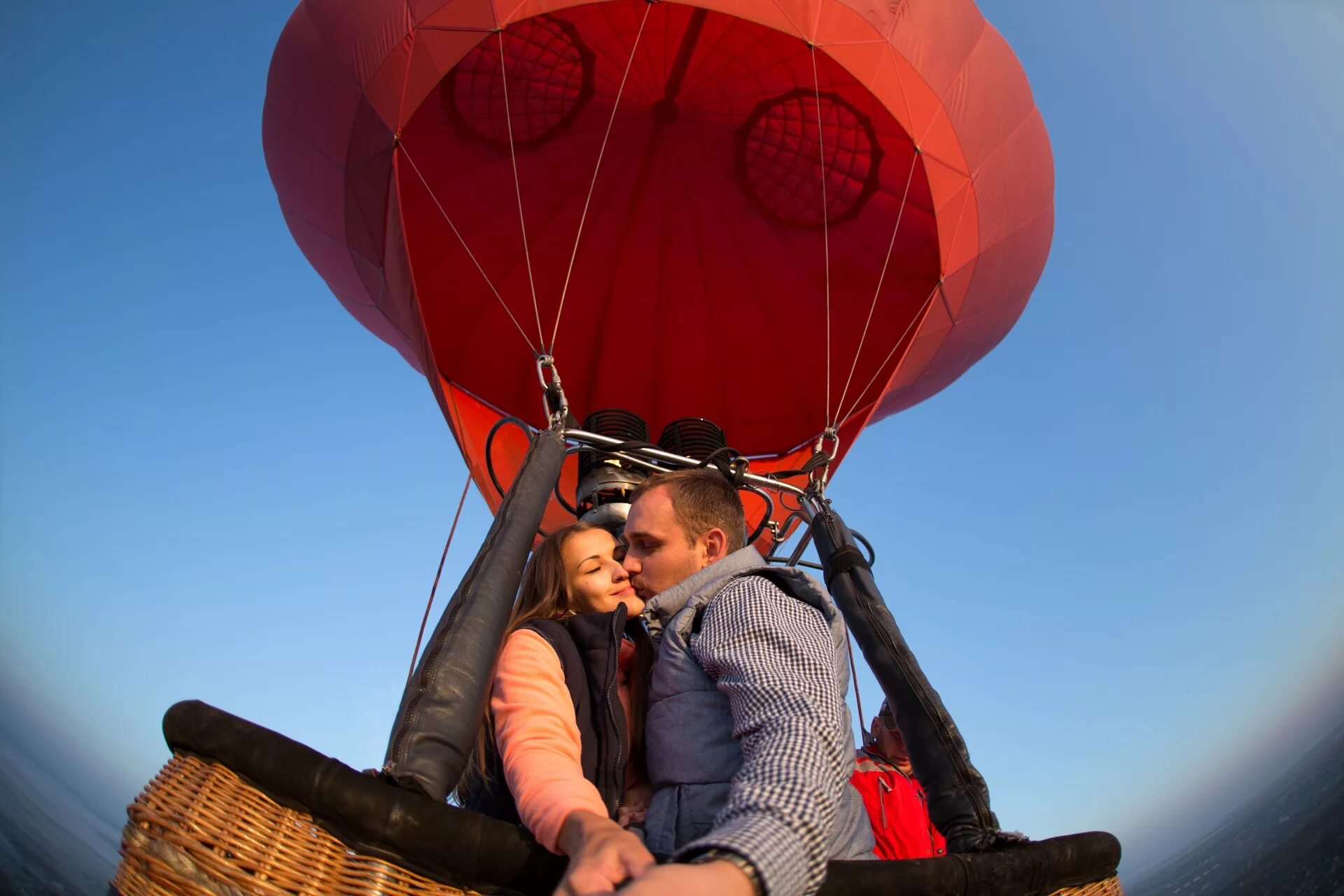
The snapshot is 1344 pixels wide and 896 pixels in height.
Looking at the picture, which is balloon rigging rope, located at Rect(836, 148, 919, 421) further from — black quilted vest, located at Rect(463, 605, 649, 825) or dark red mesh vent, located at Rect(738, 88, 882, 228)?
black quilted vest, located at Rect(463, 605, 649, 825)

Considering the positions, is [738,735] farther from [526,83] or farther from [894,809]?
[526,83]

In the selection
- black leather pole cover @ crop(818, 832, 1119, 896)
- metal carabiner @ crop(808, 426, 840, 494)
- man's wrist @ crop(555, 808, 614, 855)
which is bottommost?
black leather pole cover @ crop(818, 832, 1119, 896)

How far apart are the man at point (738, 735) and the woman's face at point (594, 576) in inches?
4.1

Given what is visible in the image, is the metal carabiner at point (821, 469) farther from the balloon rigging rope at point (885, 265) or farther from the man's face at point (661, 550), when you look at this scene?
the man's face at point (661, 550)

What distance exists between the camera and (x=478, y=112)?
387 centimetres

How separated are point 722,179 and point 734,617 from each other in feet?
12.5

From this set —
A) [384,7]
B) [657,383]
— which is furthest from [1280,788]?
[384,7]

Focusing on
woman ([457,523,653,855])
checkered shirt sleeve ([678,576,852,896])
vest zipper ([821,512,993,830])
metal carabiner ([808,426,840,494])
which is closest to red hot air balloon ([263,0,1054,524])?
metal carabiner ([808,426,840,494])

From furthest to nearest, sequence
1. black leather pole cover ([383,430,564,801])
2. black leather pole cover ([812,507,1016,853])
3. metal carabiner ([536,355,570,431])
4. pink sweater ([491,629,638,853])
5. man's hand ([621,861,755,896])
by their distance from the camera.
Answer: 1. metal carabiner ([536,355,570,431])
2. black leather pole cover ([812,507,1016,853])
3. black leather pole cover ([383,430,564,801])
4. pink sweater ([491,629,638,853])
5. man's hand ([621,861,755,896])

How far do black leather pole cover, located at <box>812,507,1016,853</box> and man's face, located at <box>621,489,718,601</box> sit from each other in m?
0.47

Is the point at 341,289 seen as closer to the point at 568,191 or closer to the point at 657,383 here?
the point at 568,191

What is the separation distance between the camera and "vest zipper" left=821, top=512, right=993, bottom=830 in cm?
125

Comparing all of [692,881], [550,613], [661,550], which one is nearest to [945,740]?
[661,550]

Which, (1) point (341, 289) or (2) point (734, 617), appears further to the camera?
(1) point (341, 289)
